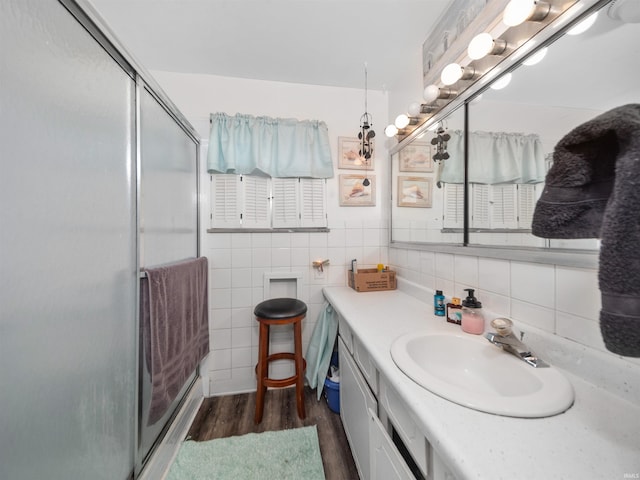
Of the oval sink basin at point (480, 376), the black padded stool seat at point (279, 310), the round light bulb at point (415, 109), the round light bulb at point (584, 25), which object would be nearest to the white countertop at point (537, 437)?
the oval sink basin at point (480, 376)

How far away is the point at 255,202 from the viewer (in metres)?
1.61

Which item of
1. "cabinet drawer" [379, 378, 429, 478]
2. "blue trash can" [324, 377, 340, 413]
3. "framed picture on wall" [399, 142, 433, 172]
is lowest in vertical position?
"blue trash can" [324, 377, 340, 413]

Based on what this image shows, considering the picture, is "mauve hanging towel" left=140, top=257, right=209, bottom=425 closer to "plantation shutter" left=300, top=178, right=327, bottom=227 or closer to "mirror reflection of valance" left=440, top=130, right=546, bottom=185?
"plantation shutter" left=300, top=178, right=327, bottom=227

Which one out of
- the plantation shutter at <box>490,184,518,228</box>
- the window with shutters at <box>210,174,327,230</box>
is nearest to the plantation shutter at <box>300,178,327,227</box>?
the window with shutters at <box>210,174,327,230</box>

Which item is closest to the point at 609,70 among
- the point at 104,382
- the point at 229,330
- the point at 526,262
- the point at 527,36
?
the point at 527,36

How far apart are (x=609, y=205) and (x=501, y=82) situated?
31.4 inches

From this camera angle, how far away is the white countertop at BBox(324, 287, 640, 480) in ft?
1.19

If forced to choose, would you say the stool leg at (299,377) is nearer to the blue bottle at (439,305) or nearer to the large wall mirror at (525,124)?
the blue bottle at (439,305)

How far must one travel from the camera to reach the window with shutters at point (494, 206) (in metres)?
0.78

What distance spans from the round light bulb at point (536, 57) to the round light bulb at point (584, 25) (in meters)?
0.06

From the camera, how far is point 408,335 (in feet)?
2.71

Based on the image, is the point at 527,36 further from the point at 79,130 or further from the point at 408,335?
the point at 79,130

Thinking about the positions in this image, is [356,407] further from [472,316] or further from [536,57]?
[536,57]

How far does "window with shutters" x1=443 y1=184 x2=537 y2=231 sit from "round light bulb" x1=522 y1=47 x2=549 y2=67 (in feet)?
1.31
